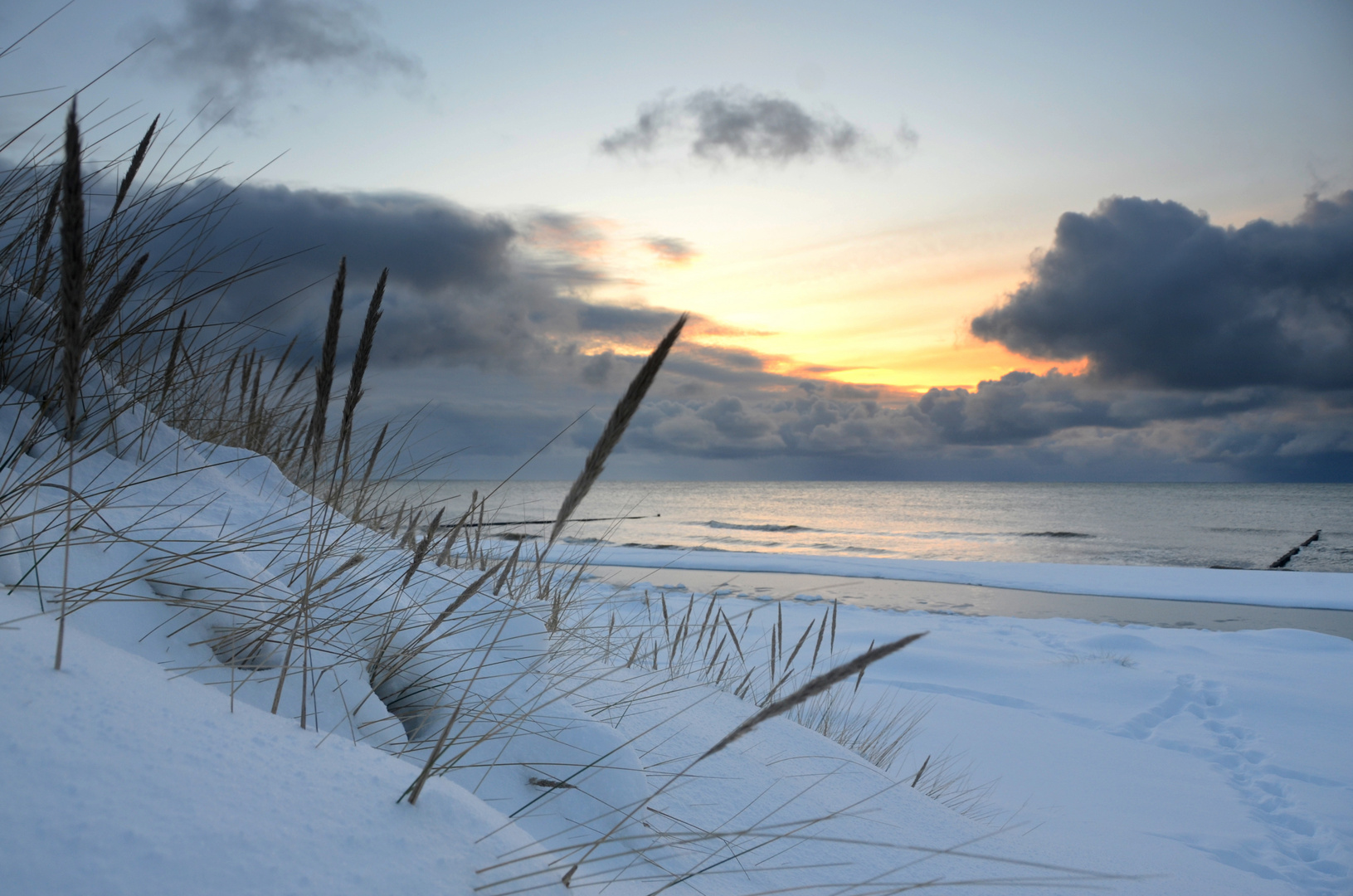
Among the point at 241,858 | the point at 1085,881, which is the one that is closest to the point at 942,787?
the point at 1085,881

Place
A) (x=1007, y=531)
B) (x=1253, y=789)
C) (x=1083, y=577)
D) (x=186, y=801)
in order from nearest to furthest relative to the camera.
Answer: (x=186, y=801) → (x=1253, y=789) → (x=1083, y=577) → (x=1007, y=531)

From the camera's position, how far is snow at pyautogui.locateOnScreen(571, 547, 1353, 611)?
31.1 ft

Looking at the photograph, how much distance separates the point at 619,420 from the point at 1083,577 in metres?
12.5

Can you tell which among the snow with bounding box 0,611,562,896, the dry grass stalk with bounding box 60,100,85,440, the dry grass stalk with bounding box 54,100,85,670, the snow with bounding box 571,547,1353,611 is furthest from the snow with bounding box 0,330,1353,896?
the snow with bounding box 571,547,1353,611

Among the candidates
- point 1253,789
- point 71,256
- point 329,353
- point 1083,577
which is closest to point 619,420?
point 71,256

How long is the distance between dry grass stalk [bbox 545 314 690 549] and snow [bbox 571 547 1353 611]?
22.8 ft

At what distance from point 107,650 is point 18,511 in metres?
0.62

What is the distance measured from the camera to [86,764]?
0.62 metres

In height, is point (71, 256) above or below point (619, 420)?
above

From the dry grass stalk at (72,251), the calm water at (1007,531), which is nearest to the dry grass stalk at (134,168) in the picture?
the dry grass stalk at (72,251)

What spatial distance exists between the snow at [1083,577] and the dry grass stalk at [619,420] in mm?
6948

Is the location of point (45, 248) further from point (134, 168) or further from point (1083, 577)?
point (1083, 577)

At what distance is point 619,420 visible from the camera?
110 cm

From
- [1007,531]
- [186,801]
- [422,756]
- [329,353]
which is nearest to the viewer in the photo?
[186,801]
